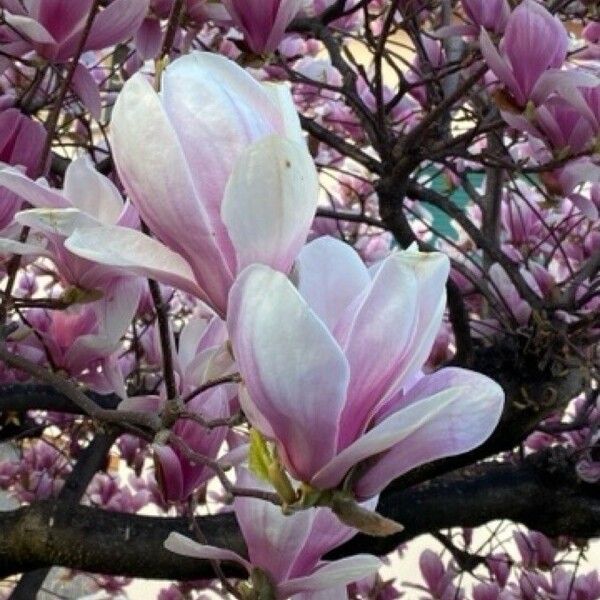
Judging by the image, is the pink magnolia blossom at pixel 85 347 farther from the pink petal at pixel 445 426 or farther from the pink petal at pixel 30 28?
the pink petal at pixel 445 426

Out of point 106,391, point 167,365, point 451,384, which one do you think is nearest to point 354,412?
point 451,384

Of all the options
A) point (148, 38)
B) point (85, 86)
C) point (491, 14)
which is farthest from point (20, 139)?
point (491, 14)

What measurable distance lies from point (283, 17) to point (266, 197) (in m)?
0.48

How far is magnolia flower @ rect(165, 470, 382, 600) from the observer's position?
1.63 feet

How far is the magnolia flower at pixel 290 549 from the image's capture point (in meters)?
0.50

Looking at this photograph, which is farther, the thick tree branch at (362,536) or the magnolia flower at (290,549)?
the thick tree branch at (362,536)

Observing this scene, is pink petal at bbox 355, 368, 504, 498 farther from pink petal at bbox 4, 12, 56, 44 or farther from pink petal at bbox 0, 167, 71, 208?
pink petal at bbox 4, 12, 56, 44

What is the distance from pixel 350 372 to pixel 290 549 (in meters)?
0.16

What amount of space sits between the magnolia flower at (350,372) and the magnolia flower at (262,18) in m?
0.43

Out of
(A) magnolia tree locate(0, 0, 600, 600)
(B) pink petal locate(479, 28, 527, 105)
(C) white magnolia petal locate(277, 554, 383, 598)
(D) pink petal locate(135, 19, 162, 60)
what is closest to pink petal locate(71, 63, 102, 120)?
(A) magnolia tree locate(0, 0, 600, 600)

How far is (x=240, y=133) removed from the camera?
1.25 feet

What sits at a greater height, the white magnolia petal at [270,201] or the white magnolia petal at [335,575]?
the white magnolia petal at [270,201]

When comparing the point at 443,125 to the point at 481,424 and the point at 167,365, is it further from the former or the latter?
the point at 481,424

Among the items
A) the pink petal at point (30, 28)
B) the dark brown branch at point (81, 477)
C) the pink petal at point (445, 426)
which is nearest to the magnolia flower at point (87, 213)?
the pink petal at point (30, 28)
